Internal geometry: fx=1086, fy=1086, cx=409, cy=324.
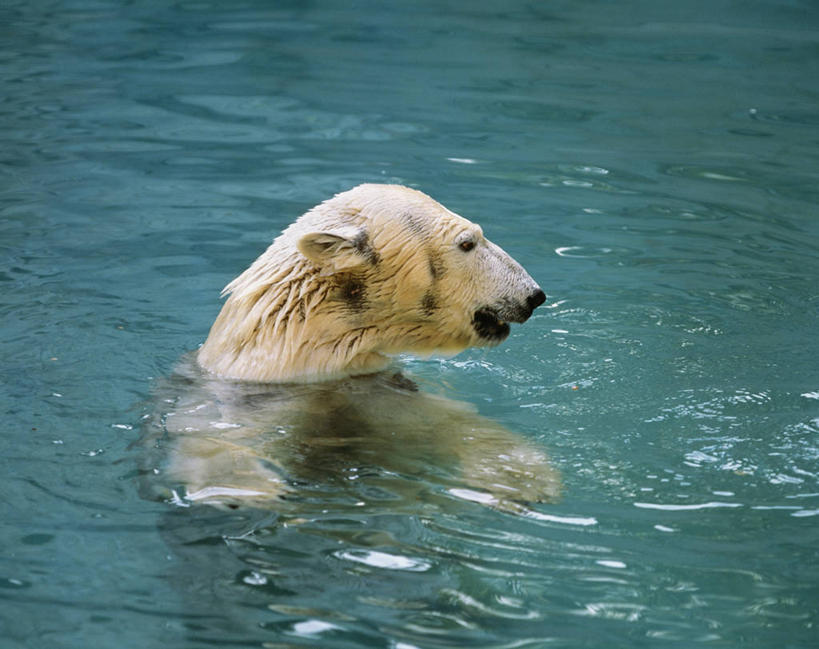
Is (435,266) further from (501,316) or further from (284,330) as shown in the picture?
(284,330)

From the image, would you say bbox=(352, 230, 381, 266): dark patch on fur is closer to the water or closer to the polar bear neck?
the polar bear neck

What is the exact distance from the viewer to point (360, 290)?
16.5 ft

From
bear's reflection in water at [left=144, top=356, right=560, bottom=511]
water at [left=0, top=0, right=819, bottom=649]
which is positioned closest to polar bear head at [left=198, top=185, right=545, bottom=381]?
bear's reflection in water at [left=144, top=356, right=560, bottom=511]

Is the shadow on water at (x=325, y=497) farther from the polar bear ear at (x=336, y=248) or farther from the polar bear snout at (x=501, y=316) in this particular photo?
the polar bear ear at (x=336, y=248)

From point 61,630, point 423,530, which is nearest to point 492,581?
point 423,530

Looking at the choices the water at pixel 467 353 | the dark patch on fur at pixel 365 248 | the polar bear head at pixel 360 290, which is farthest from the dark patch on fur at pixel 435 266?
the water at pixel 467 353

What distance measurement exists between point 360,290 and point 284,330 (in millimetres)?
398

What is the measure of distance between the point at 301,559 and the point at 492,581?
71 centimetres

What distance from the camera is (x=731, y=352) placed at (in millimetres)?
6059

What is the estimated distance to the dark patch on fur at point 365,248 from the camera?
16.0 ft

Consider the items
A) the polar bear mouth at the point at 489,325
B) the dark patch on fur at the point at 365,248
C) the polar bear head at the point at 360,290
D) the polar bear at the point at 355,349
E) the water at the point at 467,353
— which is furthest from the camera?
the polar bear mouth at the point at 489,325

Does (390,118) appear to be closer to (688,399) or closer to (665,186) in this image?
(665,186)

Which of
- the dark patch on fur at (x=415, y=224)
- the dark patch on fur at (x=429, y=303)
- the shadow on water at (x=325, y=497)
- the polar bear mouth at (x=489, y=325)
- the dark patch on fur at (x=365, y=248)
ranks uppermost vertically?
the dark patch on fur at (x=415, y=224)

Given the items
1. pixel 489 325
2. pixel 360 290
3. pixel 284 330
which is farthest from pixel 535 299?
pixel 284 330
